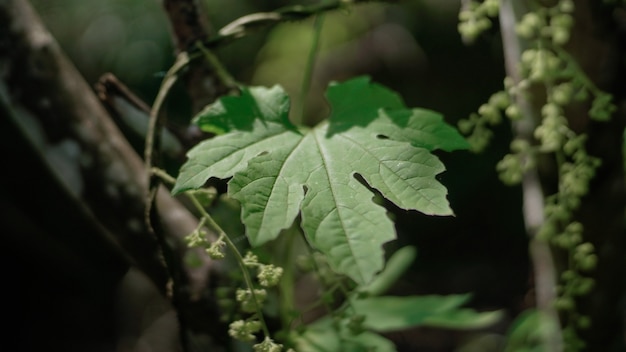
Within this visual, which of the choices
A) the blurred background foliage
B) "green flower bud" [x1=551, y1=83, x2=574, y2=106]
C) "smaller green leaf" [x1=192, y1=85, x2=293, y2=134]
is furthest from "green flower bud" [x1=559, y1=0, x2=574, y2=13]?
the blurred background foliage

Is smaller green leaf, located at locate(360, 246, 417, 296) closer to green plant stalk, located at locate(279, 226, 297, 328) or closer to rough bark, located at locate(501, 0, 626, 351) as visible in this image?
green plant stalk, located at locate(279, 226, 297, 328)

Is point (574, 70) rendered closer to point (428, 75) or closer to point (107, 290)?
point (428, 75)

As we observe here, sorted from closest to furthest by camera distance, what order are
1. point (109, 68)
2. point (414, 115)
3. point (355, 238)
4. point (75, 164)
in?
point (355, 238) → point (414, 115) → point (75, 164) → point (109, 68)

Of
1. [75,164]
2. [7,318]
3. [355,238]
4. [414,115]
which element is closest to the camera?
[355,238]

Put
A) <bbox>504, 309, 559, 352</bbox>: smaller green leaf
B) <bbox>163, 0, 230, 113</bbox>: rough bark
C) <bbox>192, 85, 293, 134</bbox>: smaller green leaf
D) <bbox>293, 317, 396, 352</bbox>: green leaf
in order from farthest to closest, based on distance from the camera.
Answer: <bbox>504, 309, 559, 352</bbox>: smaller green leaf
<bbox>163, 0, 230, 113</bbox>: rough bark
<bbox>293, 317, 396, 352</bbox>: green leaf
<bbox>192, 85, 293, 134</bbox>: smaller green leaf

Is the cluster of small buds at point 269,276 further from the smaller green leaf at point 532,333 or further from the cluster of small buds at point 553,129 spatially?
the smaller green leaf at point 532,333

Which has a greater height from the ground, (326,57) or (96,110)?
(96,110)

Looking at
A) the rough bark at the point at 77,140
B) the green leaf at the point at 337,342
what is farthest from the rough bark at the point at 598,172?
the rough bark at the point at 77,140

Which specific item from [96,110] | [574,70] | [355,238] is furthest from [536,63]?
[96,110]
